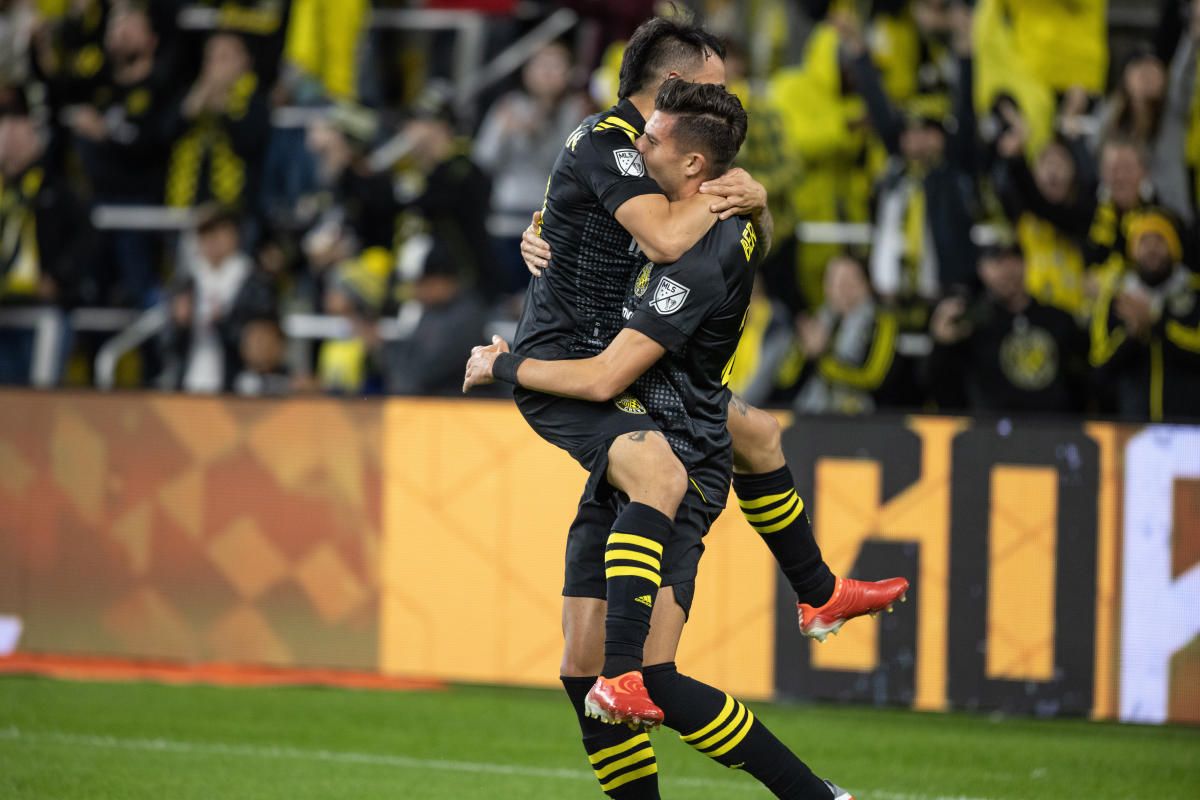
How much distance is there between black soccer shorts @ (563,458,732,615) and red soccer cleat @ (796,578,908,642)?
0.52 metres

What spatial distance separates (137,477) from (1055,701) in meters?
4.84

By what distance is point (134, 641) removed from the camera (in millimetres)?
9445

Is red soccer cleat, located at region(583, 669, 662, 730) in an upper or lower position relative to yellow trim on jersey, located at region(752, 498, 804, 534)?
lower

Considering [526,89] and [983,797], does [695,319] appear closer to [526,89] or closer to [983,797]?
[983,797]

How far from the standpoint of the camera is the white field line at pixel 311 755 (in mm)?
7074

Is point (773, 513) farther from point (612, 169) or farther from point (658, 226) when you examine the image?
point (612, 169)

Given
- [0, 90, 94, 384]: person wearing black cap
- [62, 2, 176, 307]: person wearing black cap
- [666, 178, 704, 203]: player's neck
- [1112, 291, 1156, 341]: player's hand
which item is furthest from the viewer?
[62, 2, 176, 307]: person wearing black cap

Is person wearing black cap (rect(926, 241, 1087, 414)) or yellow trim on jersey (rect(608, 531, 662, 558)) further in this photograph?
person wearing black cap (rect(926, 241, 1087, 414))

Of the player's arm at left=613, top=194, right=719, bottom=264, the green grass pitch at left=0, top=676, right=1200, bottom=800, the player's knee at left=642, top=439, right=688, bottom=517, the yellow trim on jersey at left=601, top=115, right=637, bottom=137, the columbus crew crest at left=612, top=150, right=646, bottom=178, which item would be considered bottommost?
the green grass pitch at left=0, top=676, right=1200, bottom=800

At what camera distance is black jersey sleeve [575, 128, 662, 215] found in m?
4.95

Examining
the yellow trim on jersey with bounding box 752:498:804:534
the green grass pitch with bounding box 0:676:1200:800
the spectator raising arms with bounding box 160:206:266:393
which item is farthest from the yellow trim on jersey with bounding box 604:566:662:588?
the spectator raising arms with bounding box 160:206:266:393

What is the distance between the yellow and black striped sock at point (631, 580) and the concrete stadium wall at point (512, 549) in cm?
385

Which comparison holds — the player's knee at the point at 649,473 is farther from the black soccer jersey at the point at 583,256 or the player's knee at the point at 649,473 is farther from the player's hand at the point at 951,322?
the player's hand at the point at 951,322

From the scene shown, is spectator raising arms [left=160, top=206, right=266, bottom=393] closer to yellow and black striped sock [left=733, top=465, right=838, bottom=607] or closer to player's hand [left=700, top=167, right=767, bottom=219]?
yellow and black striped sock [left=733, top=465, right=838, bottom=607]
